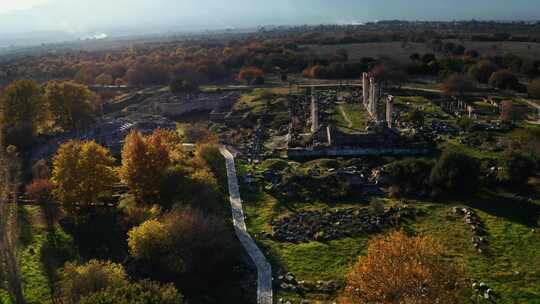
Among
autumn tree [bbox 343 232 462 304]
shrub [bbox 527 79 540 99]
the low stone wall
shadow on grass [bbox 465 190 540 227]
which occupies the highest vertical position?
shrub [bbox 527 79 540 99]

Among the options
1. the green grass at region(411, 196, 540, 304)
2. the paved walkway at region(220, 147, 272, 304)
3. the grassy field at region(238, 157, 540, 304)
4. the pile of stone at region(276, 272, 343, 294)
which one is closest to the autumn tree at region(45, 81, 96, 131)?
the paved walkway at region(220, 147, 272, 304)

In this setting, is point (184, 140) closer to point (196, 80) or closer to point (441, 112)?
point (441, 112)

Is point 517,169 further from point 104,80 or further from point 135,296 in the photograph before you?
point 104,80

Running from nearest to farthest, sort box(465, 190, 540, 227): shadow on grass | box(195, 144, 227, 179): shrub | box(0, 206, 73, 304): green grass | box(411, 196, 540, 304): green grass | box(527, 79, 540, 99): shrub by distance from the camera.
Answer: box(411, 196, 540, 304): green grass, box(0, 206, 73, 304): green grass, box(465, 190, 540, 227): shadow on grass, box(195, 144, 227, 179): shrub, box(527, 79, 540, 99): shrub

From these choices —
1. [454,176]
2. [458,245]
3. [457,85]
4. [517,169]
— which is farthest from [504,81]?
[458,245]

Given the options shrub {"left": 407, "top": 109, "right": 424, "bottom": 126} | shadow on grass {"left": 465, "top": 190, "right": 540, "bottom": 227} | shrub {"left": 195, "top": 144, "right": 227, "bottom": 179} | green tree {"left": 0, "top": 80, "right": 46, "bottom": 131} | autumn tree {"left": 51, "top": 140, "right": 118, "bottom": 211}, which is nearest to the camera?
shadow on grass {"left": 465, "top": 190, "right": 540, "bottom": 227}

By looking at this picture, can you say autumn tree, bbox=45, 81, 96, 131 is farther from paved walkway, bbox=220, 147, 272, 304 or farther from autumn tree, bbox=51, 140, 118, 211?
autumn tree, bbox=51, 140, 118, 211
